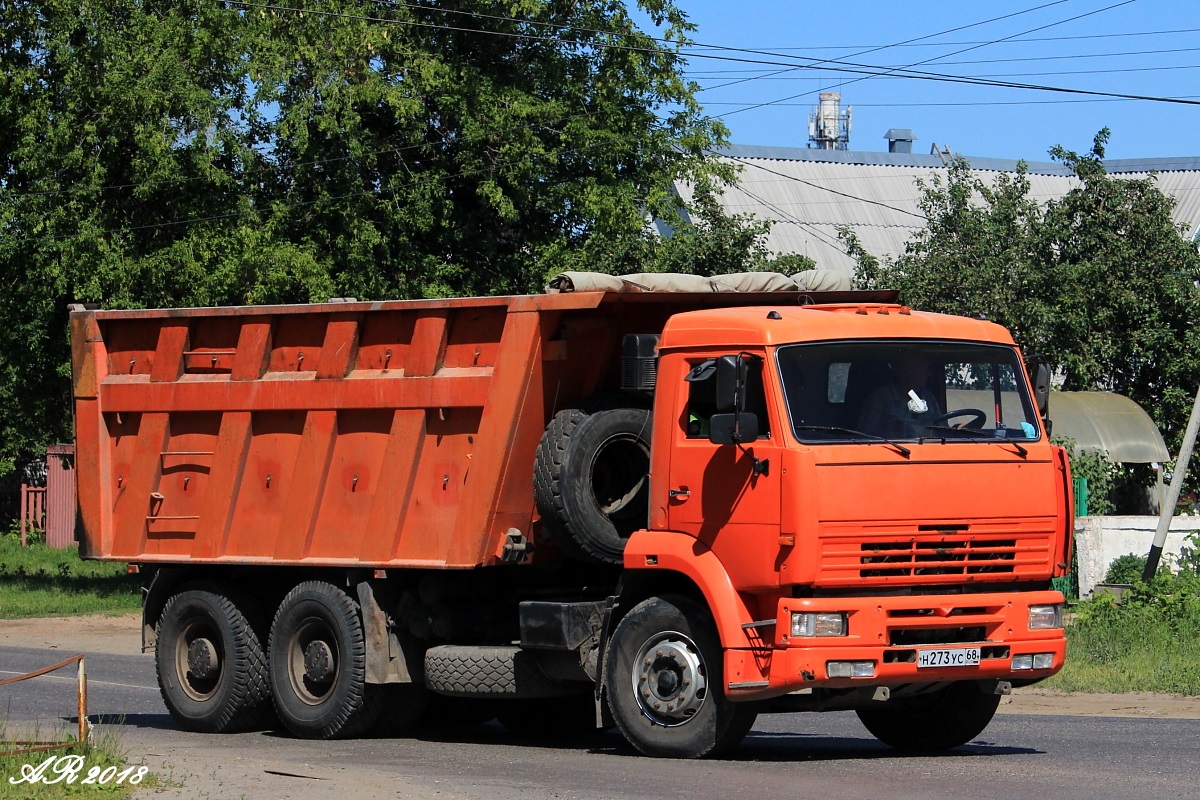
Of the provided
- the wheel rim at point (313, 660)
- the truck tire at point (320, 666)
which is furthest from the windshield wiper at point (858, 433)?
the wheel rim at point (313, 660)

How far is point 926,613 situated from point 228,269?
19.1 m

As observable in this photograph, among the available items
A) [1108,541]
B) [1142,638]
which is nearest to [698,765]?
[1142,638]

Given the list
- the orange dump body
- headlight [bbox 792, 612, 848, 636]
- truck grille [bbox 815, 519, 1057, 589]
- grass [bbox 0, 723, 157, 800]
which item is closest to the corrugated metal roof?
the orange dump body

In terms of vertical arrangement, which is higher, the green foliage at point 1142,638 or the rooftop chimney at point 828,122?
the rooftop chimney at point 828,122

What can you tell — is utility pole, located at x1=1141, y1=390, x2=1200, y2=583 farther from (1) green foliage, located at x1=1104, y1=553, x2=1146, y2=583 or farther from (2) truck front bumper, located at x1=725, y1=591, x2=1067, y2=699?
(2) truck front bumper, located at x1=725, y1=591, x2=1067, y2=699

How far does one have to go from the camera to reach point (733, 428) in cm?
945

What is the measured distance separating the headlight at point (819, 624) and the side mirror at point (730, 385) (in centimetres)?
120

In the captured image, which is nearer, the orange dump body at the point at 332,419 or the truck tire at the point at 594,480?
the truck tire at the point at 594,480

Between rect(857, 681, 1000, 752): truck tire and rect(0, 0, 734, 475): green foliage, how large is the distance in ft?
54.1

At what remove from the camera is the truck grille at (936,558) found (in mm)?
9242

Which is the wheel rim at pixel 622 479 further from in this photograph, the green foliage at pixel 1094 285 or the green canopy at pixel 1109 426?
the green foliage at pixel 1094 285

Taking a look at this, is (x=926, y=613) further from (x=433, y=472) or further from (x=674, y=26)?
(x=674, y=26)

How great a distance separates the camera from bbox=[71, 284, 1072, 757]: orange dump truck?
30.6 feet

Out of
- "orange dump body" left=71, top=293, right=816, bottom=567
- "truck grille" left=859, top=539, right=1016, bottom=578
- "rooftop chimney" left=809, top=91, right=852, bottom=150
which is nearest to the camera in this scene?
"truck grille" left=859, top=539, right=1016, bottom=578
